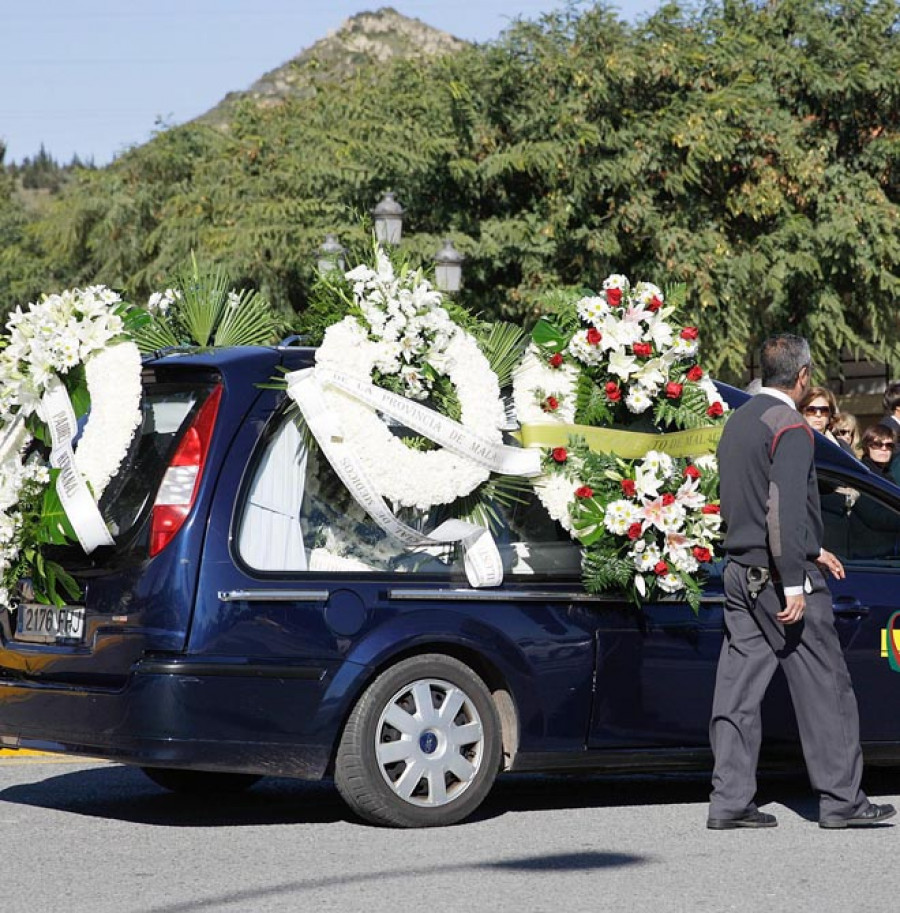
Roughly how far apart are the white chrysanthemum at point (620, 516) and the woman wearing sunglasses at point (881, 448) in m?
3.67

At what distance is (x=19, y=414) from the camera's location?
7293 millimetres

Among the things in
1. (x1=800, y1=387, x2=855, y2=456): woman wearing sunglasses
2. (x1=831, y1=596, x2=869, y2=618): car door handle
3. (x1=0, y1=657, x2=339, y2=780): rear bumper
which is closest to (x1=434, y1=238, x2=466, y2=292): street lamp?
(x1=800, y1=387, x2=855, y2=456): woman wearing sunglasses

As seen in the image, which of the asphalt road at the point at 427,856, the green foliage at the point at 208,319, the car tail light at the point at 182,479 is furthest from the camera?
the green foliage at the point at 208,319

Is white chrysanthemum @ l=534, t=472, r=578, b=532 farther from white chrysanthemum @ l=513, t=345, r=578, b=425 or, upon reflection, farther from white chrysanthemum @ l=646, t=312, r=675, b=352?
white chrysanthemum @ l=646, t=312, r=675, b=352

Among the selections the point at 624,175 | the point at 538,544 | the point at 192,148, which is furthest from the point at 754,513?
the point at 192,148

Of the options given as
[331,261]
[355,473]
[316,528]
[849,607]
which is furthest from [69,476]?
[849,607]

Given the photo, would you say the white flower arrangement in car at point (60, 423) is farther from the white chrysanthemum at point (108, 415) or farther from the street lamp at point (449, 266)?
the street lamp at point (449, 266)

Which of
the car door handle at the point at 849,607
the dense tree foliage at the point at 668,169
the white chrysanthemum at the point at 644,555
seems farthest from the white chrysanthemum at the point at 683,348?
the dense tree foliage at the point at 668,169

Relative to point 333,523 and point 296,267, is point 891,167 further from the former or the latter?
point 333,523

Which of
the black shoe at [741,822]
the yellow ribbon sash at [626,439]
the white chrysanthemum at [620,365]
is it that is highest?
the white chrysanthemum at [620,365]

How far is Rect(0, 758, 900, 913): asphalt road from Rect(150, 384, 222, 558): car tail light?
108cm

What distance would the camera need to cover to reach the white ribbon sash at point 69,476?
681cm

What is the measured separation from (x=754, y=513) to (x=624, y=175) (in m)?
17.2

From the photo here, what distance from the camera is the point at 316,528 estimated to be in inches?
272
